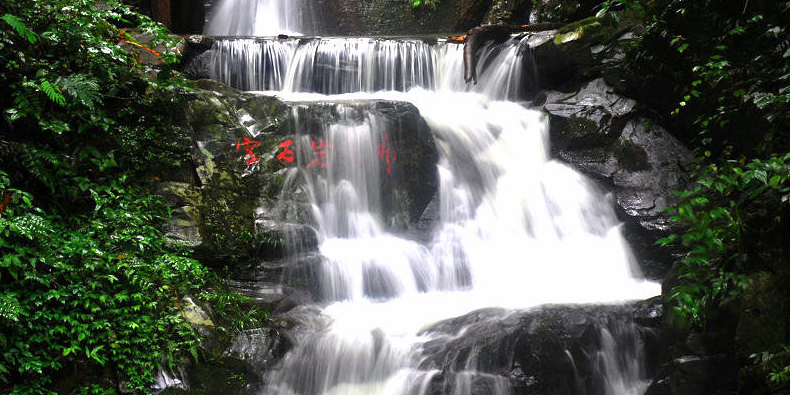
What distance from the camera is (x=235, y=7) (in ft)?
46.5

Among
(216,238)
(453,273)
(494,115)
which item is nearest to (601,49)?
(494,115)

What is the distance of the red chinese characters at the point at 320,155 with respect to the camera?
6.55 meters

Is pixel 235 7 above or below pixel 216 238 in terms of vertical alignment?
above

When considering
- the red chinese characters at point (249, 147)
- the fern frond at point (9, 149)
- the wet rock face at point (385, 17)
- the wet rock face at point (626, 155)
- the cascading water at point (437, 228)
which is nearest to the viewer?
the fern frond at point (9, 149)

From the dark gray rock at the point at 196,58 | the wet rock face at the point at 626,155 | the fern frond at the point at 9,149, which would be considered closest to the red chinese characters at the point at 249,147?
the fern frond at the point at 9,149

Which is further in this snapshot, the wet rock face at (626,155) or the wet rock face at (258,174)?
the wet rock face at (626,155)

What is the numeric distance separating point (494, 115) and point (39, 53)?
6.36m

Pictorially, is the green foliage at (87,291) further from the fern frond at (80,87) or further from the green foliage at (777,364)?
the green foliage at (777,364)

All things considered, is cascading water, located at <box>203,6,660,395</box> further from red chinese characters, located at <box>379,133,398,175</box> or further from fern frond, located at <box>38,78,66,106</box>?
fern frond, located at <box>38,78,66,106</box>

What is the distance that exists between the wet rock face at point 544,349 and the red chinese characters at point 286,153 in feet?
9.68

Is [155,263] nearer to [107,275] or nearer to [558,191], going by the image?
[107,275]

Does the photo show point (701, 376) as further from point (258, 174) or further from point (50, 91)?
point (50, 91)

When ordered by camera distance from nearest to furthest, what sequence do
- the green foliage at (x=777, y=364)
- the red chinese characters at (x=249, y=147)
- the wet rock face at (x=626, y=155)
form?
the green foliage at (x=777, y=364) → the red chinese characters at (x=249, y=147) → the wet rock face at (x=626, y=155)

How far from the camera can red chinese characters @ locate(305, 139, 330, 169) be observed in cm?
655
